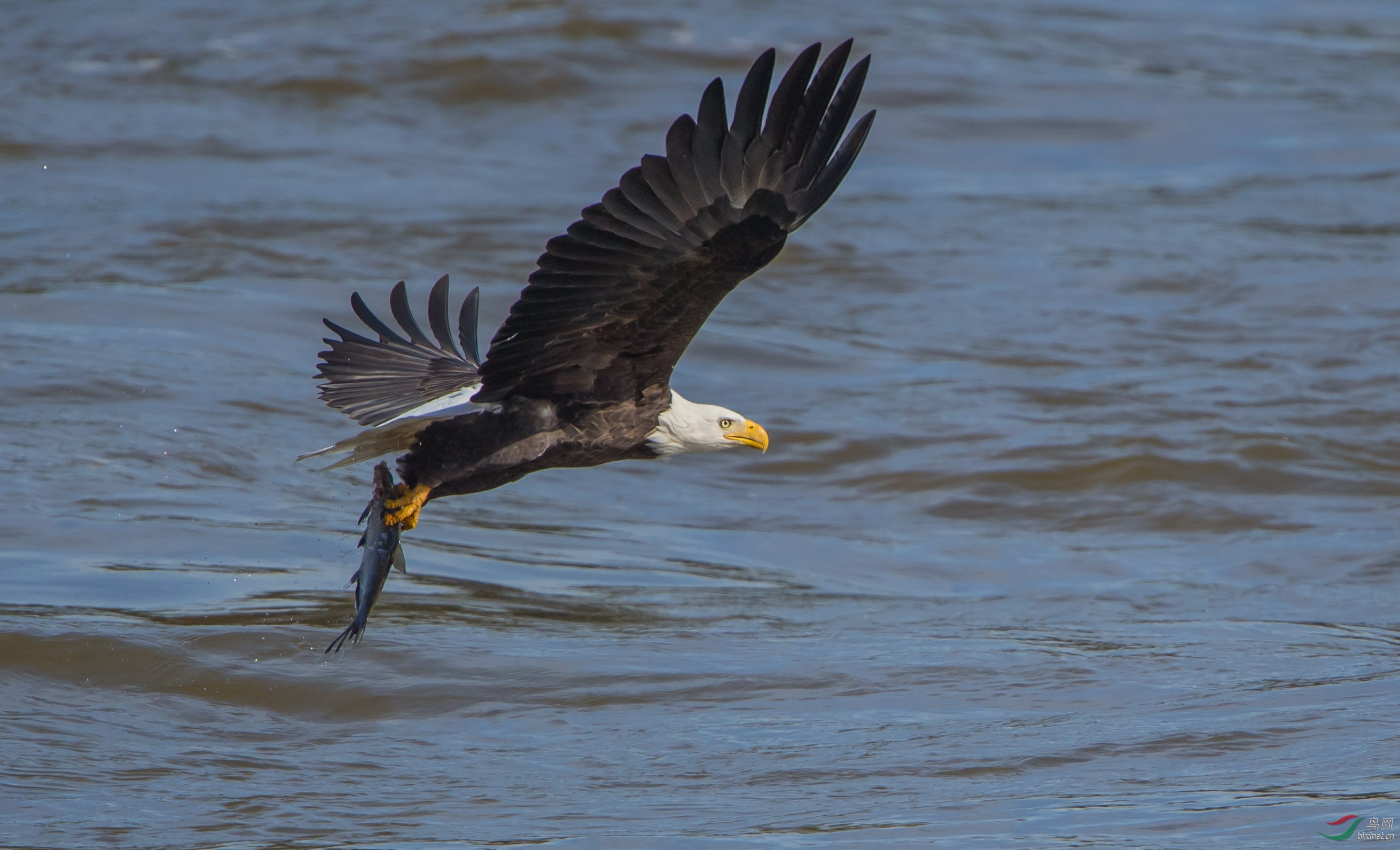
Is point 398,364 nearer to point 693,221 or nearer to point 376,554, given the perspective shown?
point 376,554

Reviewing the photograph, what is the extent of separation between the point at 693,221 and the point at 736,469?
15.9ft

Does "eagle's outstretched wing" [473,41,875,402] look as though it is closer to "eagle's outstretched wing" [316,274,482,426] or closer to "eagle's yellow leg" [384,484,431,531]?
"eagle's yellow leg" [384,484,431,531]

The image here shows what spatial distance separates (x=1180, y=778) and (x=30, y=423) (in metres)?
5.49

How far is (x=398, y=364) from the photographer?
6.04m

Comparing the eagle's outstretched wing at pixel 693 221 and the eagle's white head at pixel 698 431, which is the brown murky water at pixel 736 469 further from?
the eagle's outstretched wing at pixel 693 221

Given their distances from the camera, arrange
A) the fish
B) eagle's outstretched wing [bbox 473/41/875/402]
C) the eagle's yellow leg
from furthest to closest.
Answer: the eagle's yellow leg < the fish < eagle's outstretched wing [bbox 473/41/875/402]

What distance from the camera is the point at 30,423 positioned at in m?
8.24

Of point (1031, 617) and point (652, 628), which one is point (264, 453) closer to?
point (652, 628)

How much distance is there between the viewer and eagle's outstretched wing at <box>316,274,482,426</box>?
18.8 ft

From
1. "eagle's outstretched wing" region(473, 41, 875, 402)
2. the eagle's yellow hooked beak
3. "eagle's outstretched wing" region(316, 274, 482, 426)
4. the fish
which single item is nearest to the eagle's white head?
the eagle's yellow hooked beak

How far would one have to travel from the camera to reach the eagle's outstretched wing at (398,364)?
5723 millimetres

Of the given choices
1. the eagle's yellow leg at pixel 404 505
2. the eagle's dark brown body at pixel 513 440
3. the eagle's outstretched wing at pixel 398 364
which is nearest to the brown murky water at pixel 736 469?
the eagle's yellow leg at pixel 404 505

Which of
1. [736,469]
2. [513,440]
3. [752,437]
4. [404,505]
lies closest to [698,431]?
[752,437]

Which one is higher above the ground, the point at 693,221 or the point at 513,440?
the point at 693,221
